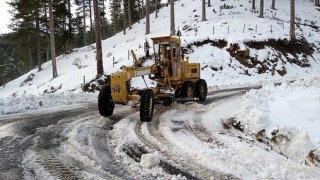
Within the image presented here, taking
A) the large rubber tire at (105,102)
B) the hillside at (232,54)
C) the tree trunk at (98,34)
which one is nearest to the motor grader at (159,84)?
the large rubber tire at (105,102)

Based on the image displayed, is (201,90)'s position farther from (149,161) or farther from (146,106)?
(149,161)

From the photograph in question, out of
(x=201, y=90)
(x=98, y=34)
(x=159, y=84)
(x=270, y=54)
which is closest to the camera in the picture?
(x=159, y=84)

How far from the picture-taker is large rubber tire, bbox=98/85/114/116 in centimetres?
1085

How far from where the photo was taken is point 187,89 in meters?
13.5

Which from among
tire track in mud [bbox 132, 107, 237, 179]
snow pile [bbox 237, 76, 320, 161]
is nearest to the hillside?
snow pile [bbox 237, 76, 320, 161]

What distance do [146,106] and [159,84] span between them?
9.35 feet

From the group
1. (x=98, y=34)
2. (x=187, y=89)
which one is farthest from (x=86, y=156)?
(x=98, y=34)

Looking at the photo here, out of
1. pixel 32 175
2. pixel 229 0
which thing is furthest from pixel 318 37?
pixel 32 175

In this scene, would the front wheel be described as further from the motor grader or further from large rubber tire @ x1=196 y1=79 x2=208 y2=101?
large rubber tire @ x1=196 y1=79 x2=208 y2=101

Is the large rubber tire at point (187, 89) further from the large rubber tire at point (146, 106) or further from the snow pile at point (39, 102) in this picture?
the snow pile at point (39, 102)

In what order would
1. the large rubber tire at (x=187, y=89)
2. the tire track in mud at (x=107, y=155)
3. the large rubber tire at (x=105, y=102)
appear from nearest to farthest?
the tire track in mud at (x=107, y=155)
the large rubber tire at (x=105, y=102)
the large rubber tire at (x=187, y=89)

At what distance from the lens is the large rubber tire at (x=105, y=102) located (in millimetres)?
10852

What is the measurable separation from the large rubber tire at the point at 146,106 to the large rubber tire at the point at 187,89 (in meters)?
3.51

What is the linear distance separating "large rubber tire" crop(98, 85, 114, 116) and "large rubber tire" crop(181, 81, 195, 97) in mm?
3450
